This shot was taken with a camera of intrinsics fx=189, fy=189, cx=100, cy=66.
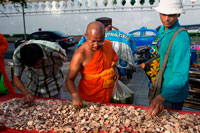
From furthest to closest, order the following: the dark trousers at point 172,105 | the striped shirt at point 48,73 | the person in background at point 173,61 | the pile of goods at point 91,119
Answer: the striped shirt at point 48,73 < the dark trousers at point 172,105 < the person in background at point 173,61 < the pile of goods at point 91,119

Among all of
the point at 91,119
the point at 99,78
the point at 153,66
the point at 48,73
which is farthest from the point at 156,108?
the point at 48,73

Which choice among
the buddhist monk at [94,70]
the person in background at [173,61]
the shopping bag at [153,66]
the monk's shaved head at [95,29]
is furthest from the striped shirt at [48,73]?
the person in background at [173,61]

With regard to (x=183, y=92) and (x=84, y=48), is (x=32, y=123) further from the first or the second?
(x=183, y=92)

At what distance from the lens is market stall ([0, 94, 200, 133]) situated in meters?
1.35

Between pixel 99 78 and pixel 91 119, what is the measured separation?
58 cm

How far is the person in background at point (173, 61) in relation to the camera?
57.1 inches

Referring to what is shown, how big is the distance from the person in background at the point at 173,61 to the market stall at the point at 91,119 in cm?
12

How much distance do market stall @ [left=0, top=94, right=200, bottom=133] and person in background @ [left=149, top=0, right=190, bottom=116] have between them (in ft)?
0.39

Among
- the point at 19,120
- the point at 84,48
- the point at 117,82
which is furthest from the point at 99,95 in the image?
the point at 19,120

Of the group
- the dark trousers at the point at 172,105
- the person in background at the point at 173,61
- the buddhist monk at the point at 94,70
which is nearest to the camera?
the person in background at the point at 173,61

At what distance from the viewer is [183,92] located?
167cm

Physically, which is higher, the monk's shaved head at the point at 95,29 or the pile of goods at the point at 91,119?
the monk's shaved head at the point at 95,29

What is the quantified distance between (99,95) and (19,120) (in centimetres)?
84

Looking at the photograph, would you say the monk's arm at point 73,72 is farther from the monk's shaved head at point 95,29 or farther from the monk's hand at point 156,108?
the monk's hand at point 156,108
